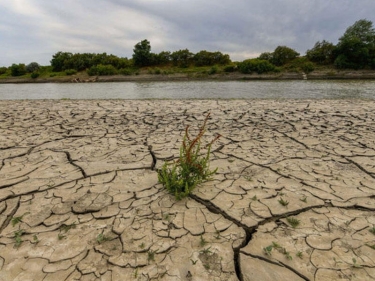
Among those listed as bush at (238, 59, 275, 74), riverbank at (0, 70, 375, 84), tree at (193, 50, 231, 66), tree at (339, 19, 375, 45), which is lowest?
riverbank at (0, 70, 375, 84)

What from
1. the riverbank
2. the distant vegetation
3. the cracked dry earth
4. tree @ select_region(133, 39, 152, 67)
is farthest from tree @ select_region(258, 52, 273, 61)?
the cracked dry earth

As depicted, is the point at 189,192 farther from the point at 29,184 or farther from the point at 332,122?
the point at 332,122

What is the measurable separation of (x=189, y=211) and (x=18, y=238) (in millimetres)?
1111

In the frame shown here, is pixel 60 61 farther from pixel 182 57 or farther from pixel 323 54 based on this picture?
pixel 323 54

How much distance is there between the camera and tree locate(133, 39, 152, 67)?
36.3m

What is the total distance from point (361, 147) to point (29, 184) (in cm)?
374

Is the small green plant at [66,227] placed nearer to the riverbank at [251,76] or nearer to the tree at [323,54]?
the riverbank at [251,76]

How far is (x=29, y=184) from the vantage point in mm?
2098

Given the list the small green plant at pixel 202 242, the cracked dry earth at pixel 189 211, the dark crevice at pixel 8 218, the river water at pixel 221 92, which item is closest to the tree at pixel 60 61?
the river water at pixel 221 92

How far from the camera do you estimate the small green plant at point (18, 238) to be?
1.41 m

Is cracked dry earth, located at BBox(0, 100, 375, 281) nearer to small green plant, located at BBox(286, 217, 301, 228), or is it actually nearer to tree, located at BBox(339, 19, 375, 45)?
small green plant, located at BBox(286, 217, 301, 228)

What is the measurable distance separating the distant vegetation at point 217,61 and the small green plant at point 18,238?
27.2 m

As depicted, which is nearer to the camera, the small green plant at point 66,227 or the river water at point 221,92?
the small green plant at point 66,227

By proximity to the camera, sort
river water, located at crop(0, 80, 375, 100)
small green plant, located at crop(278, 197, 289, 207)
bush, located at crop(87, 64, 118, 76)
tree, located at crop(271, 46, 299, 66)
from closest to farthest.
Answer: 1. small green plant, located at crop(278, 197, 289, 207)
2. river water, located at crop(0, 80, 375, 100)
3. bush, located at crop(87, 64, 118, 76)
4. tree, located at crop(271, 46, 299, 66)
